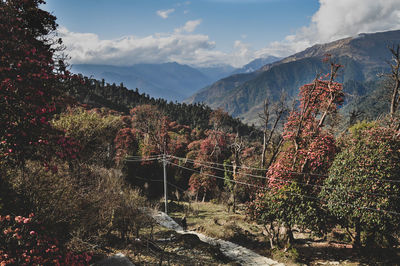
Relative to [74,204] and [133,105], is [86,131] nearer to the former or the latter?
[74,204]

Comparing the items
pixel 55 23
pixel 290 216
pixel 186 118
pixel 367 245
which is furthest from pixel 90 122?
pixel 186 118

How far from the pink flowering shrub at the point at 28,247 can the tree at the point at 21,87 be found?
2.20 m

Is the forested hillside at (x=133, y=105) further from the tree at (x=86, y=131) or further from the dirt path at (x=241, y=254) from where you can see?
the dirt path at (x=241, y=254)

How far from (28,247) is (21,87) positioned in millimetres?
4575

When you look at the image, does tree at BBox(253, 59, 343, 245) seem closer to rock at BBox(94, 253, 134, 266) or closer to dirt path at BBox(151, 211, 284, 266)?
dirt path at BBox(151, 211, 284, 266)

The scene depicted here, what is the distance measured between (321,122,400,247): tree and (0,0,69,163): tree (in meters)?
12.6

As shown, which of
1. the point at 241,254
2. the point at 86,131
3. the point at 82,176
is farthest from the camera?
the point at 86,131

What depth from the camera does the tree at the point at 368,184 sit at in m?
10.7

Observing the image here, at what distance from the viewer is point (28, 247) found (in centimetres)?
643

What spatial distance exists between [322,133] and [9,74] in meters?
15.3

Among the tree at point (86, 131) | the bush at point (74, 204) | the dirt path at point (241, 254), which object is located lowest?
the dirt path at point (241, 254)

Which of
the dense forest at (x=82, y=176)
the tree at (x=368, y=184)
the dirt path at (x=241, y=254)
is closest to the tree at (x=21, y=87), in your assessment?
the dense forest at (x=82, y=176)

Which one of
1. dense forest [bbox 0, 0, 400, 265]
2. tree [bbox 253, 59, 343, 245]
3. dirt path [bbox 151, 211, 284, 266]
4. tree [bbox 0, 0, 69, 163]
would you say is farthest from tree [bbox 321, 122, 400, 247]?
tree [bbox 0, 0, 69, 163]

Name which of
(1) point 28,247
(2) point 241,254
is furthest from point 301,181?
(1) point 28,247
